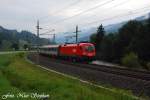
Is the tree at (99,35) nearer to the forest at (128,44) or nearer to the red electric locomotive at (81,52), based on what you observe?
the forest at (128,44)

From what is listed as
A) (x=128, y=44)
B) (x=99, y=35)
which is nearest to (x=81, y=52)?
(x=128, y=44)

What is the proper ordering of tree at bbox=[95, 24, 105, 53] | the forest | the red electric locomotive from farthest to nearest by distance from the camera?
tree at bbox=[95, 24, 105, 53]
the forest
the red electric locomotive

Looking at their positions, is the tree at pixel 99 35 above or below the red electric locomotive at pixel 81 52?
above

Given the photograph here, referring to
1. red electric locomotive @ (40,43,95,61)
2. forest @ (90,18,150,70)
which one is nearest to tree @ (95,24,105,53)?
forest @ (90,18,150,70)

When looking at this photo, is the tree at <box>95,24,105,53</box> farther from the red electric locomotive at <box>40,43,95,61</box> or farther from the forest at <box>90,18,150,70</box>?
the red electric locomotive at <box>40,43,95,61</box>

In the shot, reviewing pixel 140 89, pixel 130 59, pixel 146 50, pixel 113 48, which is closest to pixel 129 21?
pixel 113 48

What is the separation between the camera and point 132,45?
78.9 meters

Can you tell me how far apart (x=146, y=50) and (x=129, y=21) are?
15691 millimetres

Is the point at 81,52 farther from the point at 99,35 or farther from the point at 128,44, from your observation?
the point at 99,35

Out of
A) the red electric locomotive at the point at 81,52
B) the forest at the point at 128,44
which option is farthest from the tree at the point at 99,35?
the red electric locomotive at the point at 81,52

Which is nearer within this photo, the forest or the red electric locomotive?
the red electric locomotive

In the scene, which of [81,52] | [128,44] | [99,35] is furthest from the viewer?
[99,35]

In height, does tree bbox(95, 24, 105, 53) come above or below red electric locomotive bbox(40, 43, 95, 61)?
above

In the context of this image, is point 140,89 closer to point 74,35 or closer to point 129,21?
point 74,35
